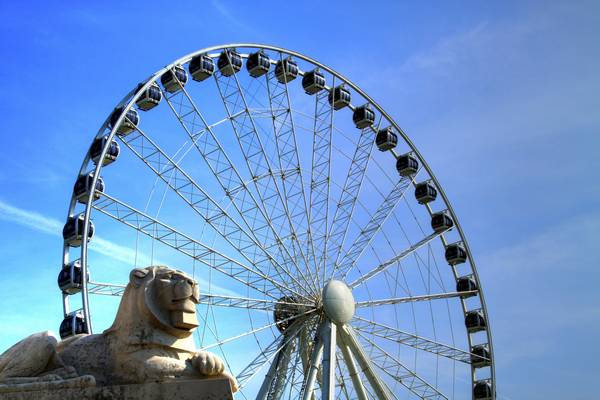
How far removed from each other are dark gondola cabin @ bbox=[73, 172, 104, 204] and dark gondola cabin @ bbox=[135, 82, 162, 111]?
2675 mm

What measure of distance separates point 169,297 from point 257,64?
71.5ft

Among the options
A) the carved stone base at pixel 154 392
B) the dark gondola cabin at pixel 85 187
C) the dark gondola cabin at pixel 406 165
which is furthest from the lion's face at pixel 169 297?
the dark gondola cabin at pixel 406 165

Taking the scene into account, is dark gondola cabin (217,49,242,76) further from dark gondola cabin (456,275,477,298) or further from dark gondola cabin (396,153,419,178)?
dark gondola cabin (456,275,477,298)

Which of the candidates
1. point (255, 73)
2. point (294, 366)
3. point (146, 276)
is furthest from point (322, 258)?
point (146, 276)

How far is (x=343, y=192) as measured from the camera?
29.0 metres

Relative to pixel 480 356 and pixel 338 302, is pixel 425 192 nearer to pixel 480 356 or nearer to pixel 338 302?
pixel 480 356

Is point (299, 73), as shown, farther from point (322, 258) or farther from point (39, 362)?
point (39, 362)

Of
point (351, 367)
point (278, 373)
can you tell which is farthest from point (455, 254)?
point (278, 373)

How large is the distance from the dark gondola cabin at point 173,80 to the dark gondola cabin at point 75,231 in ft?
16.7

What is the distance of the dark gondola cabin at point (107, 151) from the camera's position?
24.3m

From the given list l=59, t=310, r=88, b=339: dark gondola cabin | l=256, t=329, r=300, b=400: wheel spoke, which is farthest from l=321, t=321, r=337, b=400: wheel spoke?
l=59, t=310, r=88, b=339: dark gondola cabin

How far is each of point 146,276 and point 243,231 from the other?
18660mm

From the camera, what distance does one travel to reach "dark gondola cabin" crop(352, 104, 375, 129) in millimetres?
31219

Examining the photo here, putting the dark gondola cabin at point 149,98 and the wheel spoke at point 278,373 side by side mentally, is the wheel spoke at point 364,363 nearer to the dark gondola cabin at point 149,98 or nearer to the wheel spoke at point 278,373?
the wheel spoke at point 278,373
